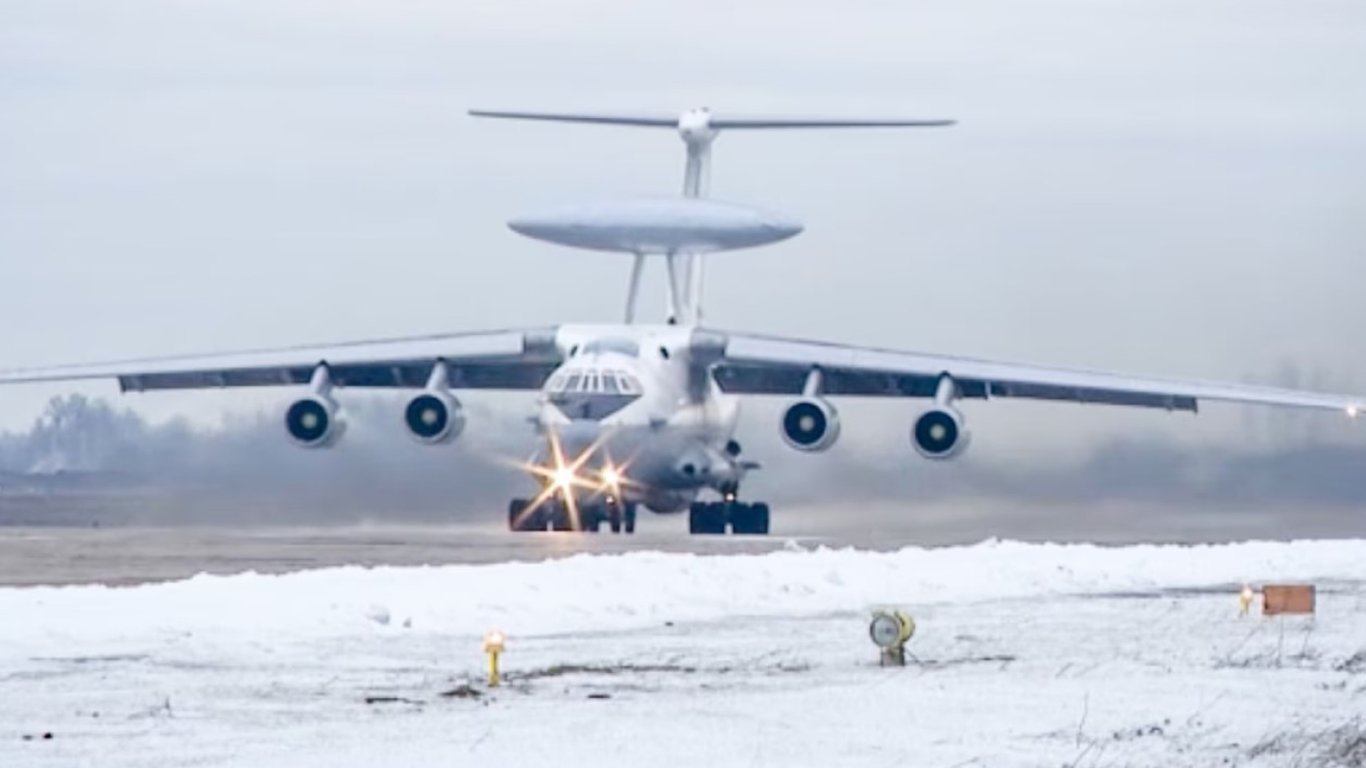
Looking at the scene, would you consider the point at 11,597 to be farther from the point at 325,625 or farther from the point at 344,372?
the point at 344,372

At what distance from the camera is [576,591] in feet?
68.8

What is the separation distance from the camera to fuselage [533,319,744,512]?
3953 centimetres

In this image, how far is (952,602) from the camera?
22.6 meters

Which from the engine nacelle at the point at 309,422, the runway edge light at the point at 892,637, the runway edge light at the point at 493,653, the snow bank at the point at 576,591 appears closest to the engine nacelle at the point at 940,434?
the engine nacelle at the point at 309,422

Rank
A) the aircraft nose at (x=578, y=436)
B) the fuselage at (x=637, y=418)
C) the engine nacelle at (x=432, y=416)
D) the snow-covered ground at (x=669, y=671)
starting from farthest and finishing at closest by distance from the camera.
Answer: the engine nacelle at (x=432, y=416)
the fuselage at (x=637, y=418)
the aircraft nose at (x=578, y=436)
the snow-covered ground at (x=669, y=671)

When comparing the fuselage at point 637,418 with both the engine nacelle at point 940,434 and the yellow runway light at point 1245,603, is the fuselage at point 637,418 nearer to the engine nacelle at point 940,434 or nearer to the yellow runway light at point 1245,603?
the engine nacelle at point 940,434

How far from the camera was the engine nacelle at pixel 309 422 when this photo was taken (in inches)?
1574

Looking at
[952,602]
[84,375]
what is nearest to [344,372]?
[84,375]

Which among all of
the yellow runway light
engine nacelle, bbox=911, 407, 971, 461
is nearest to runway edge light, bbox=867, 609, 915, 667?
the yellow runway light

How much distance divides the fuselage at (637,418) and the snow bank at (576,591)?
36.2 feet

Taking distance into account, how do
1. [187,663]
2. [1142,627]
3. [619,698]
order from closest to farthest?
[619,698] → [187,663] → [1142,627]

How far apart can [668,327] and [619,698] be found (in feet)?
94.7

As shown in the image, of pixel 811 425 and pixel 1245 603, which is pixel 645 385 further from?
pixel 1245 603

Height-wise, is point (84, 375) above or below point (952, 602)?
above
